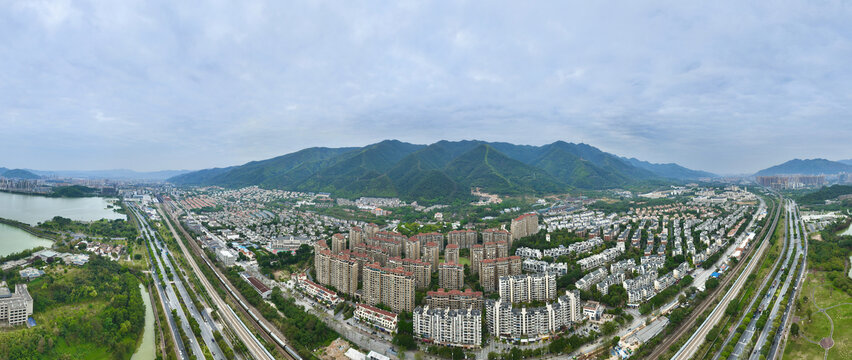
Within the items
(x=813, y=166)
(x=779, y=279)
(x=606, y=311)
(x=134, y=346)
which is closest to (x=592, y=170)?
(x=779, y=279)

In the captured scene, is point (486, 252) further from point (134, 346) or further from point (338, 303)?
point (134, 346)

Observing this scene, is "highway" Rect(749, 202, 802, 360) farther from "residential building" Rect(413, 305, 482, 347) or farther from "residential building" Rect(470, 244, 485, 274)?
"residential building" Rect(470, 244, 485, 274)

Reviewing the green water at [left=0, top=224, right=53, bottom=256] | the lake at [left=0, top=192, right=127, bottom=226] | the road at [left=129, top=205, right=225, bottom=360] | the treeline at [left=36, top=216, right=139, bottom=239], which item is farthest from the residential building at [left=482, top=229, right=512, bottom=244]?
the lake at [left=0, top=192, right=127, bottom=226]

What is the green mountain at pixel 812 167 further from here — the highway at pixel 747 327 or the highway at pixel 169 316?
the highway at pixel 169 316

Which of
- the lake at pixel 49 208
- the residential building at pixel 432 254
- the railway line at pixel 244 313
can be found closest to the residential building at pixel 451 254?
the residential building at pixel 432 254

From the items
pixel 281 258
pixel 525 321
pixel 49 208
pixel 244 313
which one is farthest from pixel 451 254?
pixel 49 208

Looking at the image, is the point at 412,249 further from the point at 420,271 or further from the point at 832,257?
the point at 832,257
